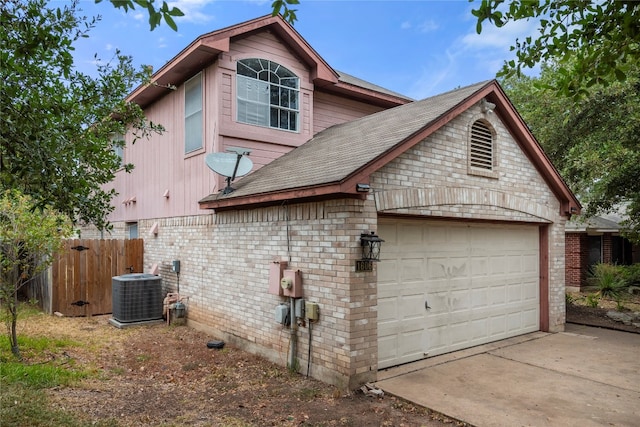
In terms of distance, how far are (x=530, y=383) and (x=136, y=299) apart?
8.01 m

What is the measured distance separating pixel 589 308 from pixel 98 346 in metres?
12.3

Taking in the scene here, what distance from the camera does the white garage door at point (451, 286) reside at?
6.89 meters

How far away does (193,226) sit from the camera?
9805 millimetres

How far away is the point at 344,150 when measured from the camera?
7578 millimetres

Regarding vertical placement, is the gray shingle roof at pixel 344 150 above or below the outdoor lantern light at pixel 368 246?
above

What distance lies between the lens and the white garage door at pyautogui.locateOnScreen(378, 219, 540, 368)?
22.6 feet

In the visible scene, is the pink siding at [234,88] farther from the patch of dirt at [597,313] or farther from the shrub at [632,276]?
the shrub at [632,276]

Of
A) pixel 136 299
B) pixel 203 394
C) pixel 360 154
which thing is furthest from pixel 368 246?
pixel 136 299

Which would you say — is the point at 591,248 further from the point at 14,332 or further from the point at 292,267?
the point at 14,332

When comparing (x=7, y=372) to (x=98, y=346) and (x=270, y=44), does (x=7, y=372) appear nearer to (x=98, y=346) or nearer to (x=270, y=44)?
(x=98, y=346)

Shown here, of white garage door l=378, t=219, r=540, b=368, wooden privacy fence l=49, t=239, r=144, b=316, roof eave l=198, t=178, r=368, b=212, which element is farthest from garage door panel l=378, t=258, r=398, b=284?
wooden privacy fence l=49, t=239, r=144, b=316

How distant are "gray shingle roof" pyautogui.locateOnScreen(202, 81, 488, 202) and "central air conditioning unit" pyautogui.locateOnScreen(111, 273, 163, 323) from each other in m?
2.83

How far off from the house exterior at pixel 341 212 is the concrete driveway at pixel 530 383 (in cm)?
48

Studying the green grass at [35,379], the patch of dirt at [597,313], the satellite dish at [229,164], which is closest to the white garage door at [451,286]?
the patch of dirt at [597,313]
